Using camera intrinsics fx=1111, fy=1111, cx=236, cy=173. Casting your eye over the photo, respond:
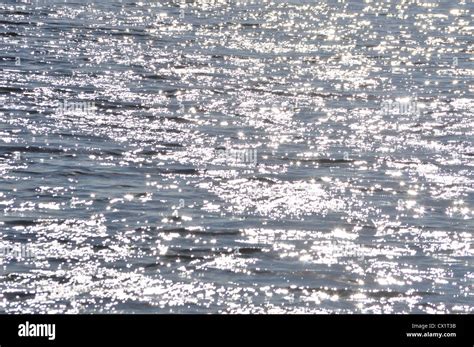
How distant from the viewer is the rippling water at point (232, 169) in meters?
19.4

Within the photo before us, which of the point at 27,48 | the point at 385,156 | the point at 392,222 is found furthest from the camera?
the point at 27,48

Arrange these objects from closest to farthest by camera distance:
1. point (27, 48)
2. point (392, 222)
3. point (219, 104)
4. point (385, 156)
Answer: point (392, 222) → point (385, 156) → point (219, 104) → point (27, 48)

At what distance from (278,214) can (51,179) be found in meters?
5.32

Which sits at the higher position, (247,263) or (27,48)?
(27,48)

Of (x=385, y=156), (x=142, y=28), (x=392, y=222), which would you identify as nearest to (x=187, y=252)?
(x=392, y=222)

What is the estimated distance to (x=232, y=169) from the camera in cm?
2631

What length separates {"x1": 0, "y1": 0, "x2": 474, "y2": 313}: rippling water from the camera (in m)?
19.4

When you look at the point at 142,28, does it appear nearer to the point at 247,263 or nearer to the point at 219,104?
the point at 219,104

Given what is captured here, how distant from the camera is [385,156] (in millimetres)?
27828

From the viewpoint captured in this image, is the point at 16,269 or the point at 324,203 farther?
the point at 324,203
